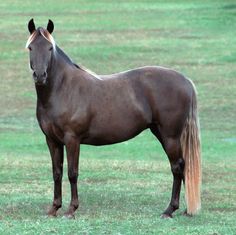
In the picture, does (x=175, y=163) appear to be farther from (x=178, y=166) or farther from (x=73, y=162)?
(x=73, y=162)

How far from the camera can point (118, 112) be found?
1067cm

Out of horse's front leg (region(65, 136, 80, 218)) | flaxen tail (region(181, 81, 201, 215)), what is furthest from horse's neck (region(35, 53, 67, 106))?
flaxen tail (region(181, 81, 201, 215))

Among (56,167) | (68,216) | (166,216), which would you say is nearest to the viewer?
(68,216)

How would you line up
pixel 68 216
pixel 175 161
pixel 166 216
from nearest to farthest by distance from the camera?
1. pixel 68 216
2. pixel 166 216
3. pixel 175 161

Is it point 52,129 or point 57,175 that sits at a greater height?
point 52,129

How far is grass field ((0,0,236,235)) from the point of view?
10.4 meters

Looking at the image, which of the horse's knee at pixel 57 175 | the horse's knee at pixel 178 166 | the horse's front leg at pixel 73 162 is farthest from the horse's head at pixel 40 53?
the horse's knee at pixel 178 166

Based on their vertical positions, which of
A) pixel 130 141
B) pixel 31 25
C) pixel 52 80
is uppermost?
pixel 31 25

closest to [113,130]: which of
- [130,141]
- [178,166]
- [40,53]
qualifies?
[178,166]

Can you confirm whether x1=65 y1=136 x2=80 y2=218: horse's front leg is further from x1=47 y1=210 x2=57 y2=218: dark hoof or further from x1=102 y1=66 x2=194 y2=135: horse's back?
x1=102 y1=66 x2=194 y2=135: horse's back

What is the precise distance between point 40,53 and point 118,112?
3.63 ft

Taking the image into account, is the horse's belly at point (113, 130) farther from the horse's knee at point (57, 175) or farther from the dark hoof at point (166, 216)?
the dark hoof at point (166, 216)

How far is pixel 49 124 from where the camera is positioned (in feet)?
34.1

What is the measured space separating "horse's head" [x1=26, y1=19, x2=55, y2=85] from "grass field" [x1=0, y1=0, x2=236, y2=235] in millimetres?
1470
